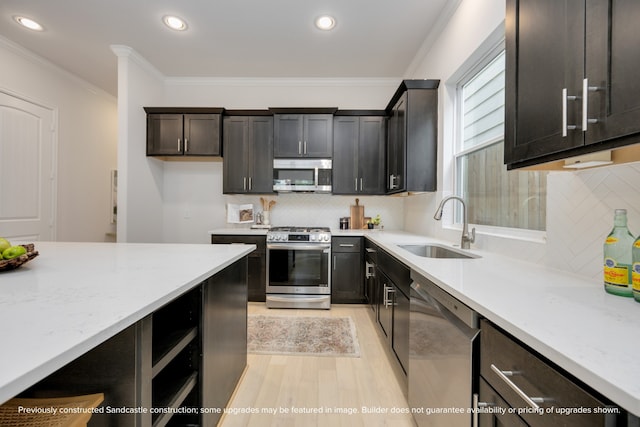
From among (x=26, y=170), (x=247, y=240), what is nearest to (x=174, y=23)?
(x=247, y=240)

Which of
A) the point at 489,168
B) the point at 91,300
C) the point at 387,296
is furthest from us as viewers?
the point at 387,296

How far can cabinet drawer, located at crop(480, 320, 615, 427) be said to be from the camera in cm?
53

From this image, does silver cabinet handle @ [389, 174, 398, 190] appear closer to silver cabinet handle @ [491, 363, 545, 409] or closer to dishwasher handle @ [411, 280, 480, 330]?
dishwasher handle @ [411, 280, 480, 330]

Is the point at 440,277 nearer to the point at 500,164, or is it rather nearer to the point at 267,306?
the point at 500,164

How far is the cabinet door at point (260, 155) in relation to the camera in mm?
3639

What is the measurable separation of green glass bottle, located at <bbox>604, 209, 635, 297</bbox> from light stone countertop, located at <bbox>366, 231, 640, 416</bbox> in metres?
0.04

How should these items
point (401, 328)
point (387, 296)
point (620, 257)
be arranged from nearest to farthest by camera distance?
1. point (620, 257)
2. point (401, 328)
3. point (387, 296)

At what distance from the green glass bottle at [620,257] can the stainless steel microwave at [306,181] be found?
284 cm

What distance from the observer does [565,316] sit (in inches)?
29.0

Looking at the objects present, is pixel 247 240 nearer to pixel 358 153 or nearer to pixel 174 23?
pixel 358 153

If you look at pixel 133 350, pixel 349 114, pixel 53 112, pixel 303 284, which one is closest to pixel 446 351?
pixel 133 350

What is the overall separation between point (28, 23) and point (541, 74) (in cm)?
435

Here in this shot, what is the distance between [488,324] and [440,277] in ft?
1.07

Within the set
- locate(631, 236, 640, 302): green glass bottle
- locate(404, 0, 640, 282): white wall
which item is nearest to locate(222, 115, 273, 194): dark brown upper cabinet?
locate(404, 0, 640, 282): white wall
